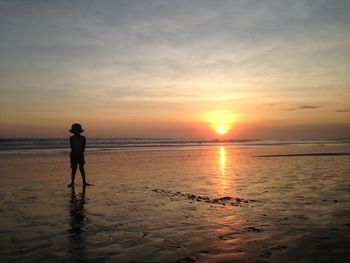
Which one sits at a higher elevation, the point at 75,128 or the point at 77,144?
the point at 75,128

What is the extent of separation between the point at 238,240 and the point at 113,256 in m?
2.37

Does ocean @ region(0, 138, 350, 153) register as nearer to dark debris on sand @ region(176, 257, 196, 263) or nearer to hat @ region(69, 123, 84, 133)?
hat @ region(69, 123, 84, 133)

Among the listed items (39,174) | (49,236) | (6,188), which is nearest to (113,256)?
(49,236)

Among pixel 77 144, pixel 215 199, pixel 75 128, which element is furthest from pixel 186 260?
pixel 75 128

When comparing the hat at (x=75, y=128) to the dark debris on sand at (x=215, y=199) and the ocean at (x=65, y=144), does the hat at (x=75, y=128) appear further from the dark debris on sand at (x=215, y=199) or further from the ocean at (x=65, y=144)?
the ocean at (x=65, y=144)

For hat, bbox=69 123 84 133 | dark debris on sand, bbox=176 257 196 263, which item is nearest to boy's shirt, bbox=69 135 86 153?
hat, bbox=69 123 84 133

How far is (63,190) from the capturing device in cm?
1302

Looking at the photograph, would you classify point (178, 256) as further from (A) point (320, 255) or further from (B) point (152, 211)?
(B) point (152, 211)

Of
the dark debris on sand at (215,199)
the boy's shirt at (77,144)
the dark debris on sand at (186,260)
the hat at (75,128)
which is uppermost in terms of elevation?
the hat at (75,128)

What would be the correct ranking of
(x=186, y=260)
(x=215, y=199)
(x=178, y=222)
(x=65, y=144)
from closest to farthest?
(x=186, y=260) → (x=178, y=222) → (x=215, y=199) → (x=65, y=144)

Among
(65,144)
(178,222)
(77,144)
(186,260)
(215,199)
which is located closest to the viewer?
(186,260)

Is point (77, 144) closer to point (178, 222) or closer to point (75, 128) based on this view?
point (75, 128)

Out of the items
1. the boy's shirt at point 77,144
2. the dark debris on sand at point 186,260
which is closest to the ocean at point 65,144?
the boy's shirt at point 77,144

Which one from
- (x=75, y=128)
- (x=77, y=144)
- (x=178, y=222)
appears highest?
(x=75, y=128)
